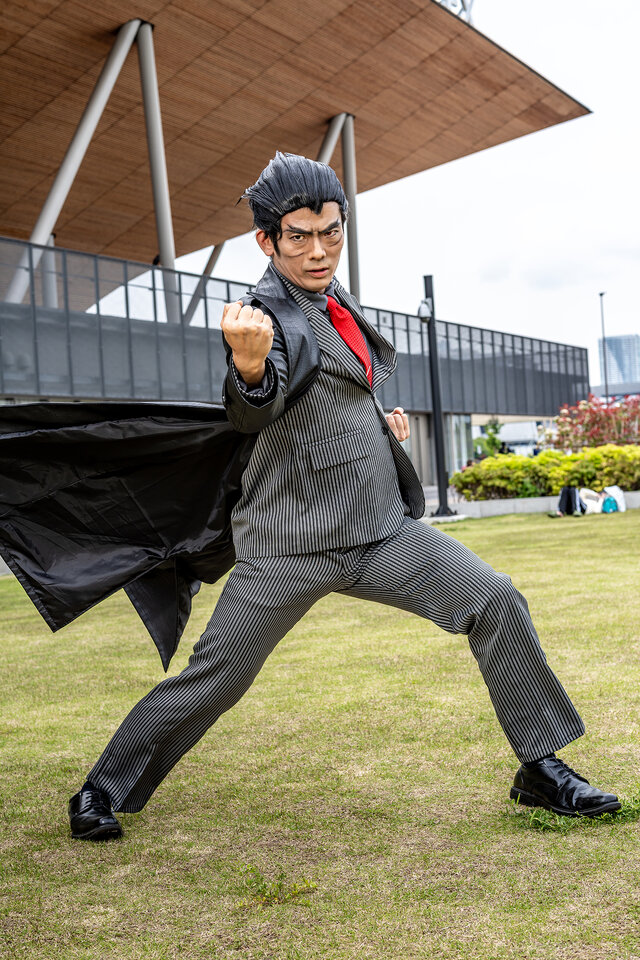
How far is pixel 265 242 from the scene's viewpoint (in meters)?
3.29

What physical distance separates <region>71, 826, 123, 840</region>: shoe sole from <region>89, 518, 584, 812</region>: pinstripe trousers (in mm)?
223

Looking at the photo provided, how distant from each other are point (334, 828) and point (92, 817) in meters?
0.82

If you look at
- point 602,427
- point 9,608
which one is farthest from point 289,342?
point 602,427

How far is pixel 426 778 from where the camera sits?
3.75 metres

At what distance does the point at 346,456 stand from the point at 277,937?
1452mm

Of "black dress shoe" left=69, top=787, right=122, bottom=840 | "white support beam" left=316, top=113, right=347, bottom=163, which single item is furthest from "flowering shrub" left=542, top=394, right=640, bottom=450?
"black dress shoe" left=69, top=787, right=122, bottom=840

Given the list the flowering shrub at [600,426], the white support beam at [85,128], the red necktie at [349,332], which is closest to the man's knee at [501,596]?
the red necktie at [349,332]

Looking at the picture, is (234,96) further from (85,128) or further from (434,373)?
(434,373)

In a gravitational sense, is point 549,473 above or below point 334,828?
above

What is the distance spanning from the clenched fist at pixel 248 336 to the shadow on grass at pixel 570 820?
171 cm

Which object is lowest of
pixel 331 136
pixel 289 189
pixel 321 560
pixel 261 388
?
pixel 321 560

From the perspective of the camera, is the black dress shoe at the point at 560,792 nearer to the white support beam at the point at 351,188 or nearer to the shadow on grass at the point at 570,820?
the shadow on grass at the point at 570,820

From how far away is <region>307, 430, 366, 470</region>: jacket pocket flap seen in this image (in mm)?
3184

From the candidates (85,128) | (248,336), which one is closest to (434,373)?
(85,128)
